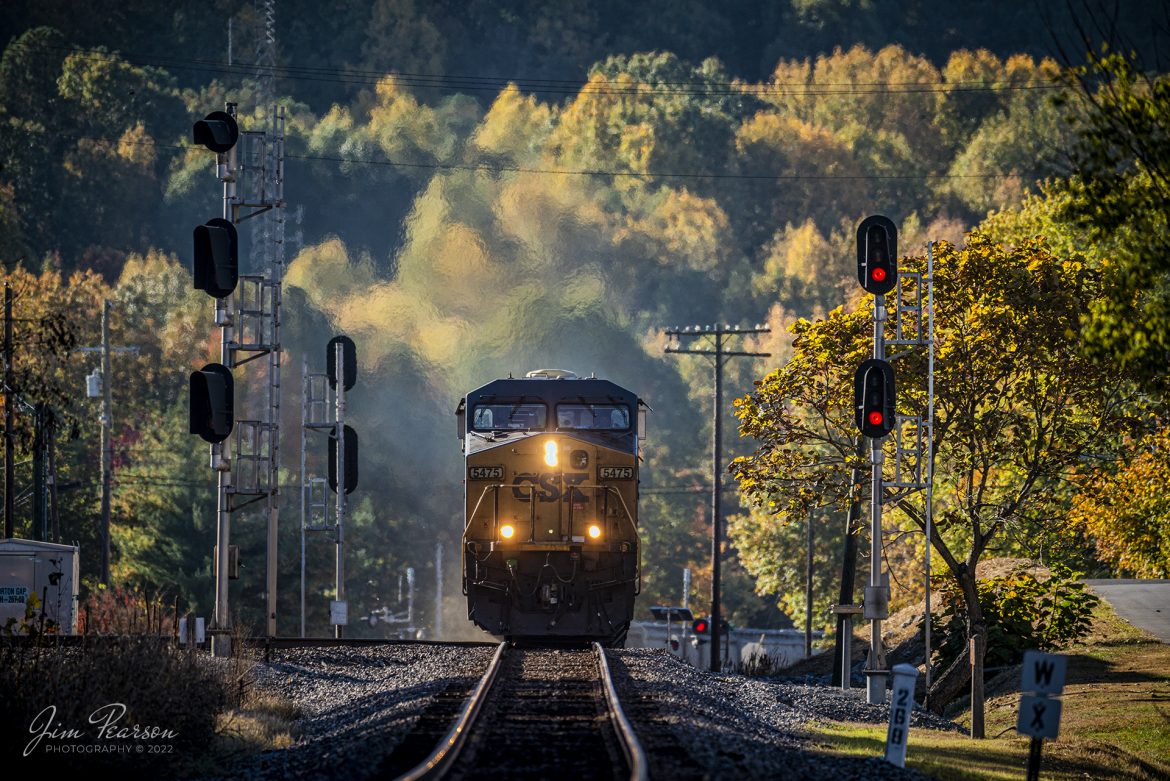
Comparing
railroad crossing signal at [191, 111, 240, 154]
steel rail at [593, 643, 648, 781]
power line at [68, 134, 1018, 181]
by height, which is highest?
power line at [68, 134, 1018, 181]

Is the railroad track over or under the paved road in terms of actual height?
under

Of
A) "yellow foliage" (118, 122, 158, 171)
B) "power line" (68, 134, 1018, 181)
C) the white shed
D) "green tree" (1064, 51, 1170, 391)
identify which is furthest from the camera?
"yellow foliage" (118, 122, 158, 171)

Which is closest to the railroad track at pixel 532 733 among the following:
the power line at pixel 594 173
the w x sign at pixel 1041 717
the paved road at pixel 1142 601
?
the w x sign at pixel 1041 717

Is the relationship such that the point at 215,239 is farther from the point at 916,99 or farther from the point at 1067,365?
the point at 916,99

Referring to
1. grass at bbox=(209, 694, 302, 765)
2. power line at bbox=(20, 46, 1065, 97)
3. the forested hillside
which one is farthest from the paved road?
power line at bbox=(20, 46, 1065, 97)

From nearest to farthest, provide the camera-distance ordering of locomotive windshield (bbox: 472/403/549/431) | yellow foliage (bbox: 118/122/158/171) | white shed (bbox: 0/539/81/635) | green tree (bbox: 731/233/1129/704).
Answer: locomotive windshield (bbox: 472/403/549/431) < green tree (bbox: 731/233/1129/704) < white shed (bbox: 0/539/81/635) < yellow foliage (bbox: 118/122/158/171)

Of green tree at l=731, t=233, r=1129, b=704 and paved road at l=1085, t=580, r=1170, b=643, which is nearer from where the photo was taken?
green tree at l=731, t=233, r=1129, b=704

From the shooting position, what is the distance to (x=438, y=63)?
158 metres

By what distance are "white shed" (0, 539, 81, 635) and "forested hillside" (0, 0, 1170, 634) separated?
4791 millimetres

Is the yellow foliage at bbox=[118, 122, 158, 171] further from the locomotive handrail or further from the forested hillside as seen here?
the locomotive handrail

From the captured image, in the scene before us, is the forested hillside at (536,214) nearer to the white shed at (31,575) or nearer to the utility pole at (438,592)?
the utility pole at (438,592)

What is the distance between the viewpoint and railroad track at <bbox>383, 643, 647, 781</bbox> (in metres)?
16.0

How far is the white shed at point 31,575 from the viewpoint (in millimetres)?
36438

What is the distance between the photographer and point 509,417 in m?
31.2
